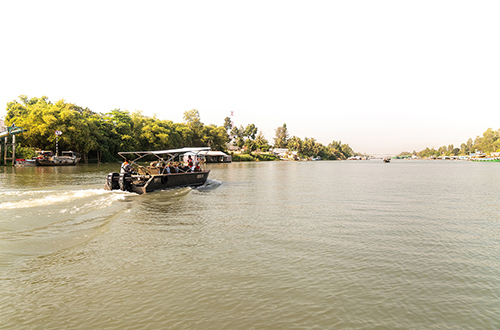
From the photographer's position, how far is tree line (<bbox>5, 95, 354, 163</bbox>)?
60.4 meters

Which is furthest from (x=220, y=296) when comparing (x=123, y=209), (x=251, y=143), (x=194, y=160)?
(x=251, y=143)

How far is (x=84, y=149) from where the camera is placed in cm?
6600

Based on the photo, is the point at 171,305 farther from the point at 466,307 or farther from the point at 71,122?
the point at 71,122

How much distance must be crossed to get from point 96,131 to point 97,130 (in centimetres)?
136

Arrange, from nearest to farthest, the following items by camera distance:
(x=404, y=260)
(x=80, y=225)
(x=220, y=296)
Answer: (x=220, y=296), (x=404, y=260), (x=80, y=225)

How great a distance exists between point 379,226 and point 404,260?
4269mm

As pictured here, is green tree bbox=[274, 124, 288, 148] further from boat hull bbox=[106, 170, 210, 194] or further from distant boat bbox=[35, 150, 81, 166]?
boat hull bbox=[106, 170, 210, 194]

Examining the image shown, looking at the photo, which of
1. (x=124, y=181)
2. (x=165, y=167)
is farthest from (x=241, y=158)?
(x=124, y=181)

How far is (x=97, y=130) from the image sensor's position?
2815 inches

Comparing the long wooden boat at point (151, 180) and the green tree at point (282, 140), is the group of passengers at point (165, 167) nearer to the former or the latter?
the long wooden boat at point (151, 180)

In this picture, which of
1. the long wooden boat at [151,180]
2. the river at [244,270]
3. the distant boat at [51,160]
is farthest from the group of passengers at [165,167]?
the distant boat at [51,160]

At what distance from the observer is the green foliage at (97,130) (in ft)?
199

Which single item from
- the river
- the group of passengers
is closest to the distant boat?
the group of passengers

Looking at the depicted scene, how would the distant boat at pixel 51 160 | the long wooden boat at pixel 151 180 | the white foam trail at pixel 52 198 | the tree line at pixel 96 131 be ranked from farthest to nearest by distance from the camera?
the tree line at pixel 96 131 → the distant boat at pixel 51 160 → the long wooden boat at pixel 151 180 → the white foam trail at pixel 52 198
